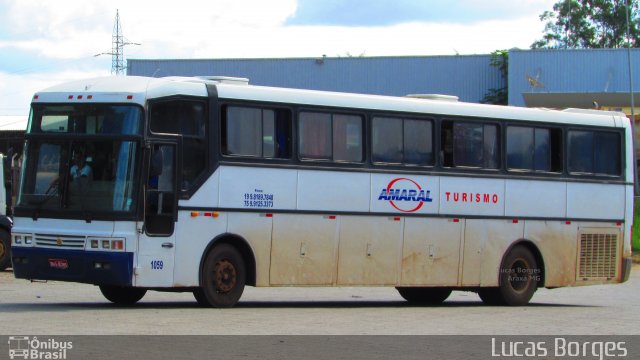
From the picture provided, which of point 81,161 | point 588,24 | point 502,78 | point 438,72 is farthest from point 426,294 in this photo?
point 588,24

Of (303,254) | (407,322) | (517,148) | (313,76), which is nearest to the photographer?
(407,322)

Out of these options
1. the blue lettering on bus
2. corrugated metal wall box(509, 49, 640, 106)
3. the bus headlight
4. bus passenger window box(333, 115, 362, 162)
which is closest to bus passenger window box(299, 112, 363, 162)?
bus passenger window box(333, 115, 362, 162)

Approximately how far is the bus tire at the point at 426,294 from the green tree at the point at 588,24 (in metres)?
79.5

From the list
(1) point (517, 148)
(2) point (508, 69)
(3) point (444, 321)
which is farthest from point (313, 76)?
(3) point (444, 321)

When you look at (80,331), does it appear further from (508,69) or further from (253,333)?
(508,69)

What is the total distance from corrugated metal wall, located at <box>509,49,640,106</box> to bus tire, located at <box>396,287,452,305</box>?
1669 inches

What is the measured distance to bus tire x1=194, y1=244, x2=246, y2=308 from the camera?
1662 centimetres

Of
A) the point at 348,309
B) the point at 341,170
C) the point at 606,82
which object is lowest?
the point at 348,309

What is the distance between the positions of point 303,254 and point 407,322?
2560 millimetres

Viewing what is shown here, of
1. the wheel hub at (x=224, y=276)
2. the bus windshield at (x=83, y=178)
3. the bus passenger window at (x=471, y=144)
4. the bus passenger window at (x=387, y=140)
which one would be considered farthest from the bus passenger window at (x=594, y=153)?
the bus windshield at (x=83, y=178)

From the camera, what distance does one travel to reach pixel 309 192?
58.3 ft
